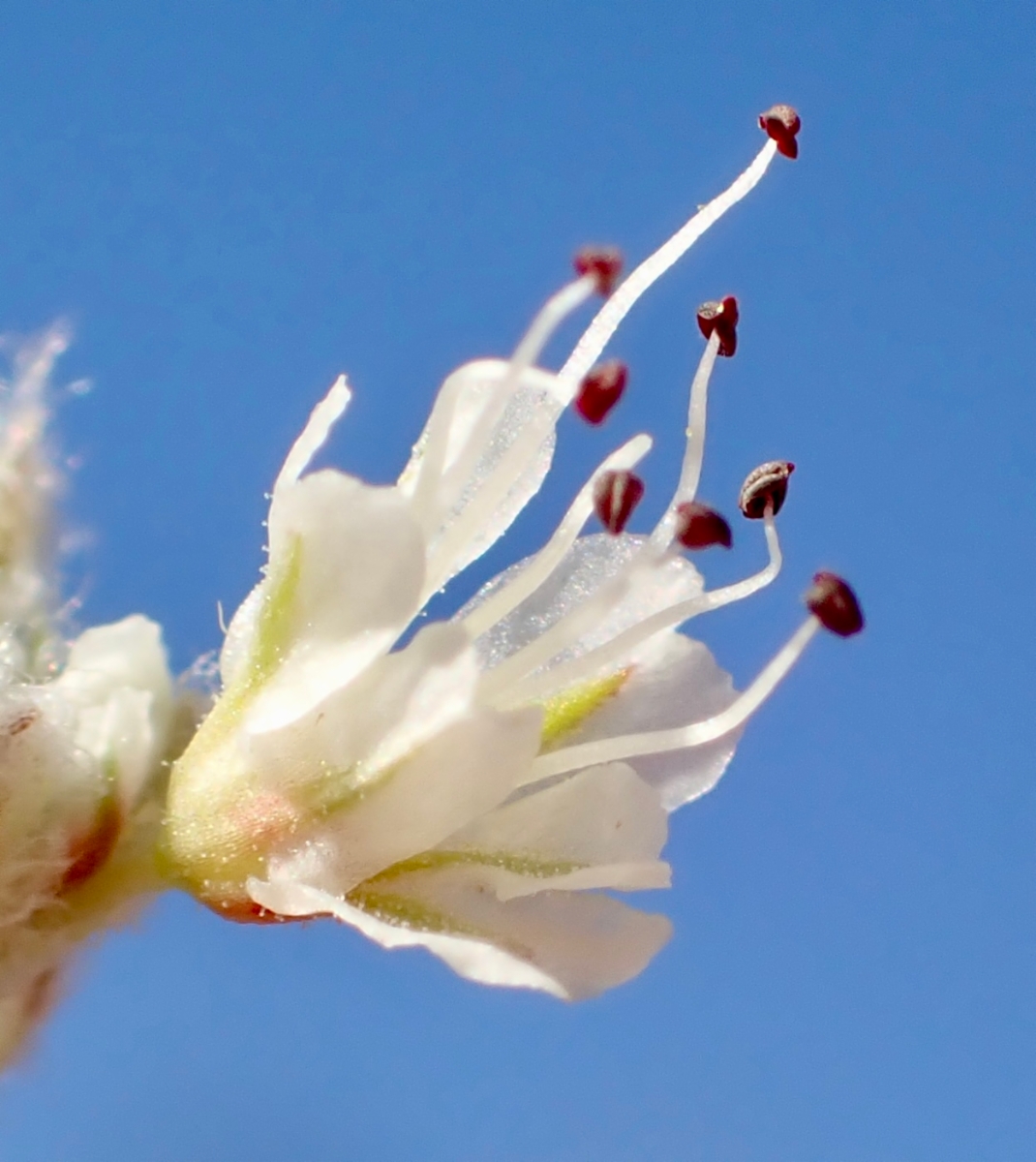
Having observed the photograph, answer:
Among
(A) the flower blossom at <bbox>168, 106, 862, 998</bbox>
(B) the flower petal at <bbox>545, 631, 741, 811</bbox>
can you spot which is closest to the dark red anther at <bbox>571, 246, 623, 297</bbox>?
(A) the flower blossom at <bbox>168, 106, 862, 998</bbox>

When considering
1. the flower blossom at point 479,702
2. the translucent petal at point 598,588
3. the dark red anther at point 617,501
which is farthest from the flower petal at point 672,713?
the dark red anther at point 617,501

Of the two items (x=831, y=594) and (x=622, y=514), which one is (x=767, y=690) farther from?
(x=622, y=514)

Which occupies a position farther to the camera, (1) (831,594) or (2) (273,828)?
(1) (831,594)

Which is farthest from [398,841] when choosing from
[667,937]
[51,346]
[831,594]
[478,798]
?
[51,346]

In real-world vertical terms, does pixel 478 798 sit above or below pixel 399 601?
below

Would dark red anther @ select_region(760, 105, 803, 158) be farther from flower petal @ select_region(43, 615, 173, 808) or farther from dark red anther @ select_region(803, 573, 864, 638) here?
flower petal @ select_region(43, 615, 173, 808)

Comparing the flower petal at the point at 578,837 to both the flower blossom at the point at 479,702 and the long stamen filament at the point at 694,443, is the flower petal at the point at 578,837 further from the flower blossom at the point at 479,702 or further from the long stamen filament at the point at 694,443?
the long stamen filament at the point at 694,443

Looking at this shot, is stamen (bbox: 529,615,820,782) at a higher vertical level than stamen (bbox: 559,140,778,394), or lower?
lower
